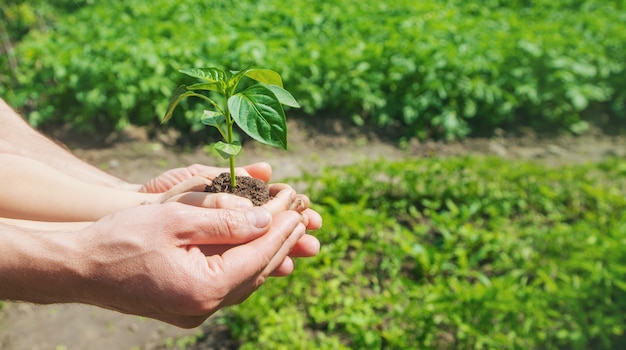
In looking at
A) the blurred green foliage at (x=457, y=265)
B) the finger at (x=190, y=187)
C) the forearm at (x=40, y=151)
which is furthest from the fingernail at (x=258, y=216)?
the blurred green foliage at (x=457, y=265)

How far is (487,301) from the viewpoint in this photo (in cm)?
287

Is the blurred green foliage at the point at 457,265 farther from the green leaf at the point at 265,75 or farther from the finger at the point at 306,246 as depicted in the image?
the green leaf at the point at 265,75

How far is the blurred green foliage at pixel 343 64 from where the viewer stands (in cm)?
534

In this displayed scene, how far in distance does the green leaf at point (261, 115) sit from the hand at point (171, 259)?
26cm

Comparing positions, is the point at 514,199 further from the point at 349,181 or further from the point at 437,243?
the point at 349,181

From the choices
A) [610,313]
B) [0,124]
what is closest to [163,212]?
[0,124]

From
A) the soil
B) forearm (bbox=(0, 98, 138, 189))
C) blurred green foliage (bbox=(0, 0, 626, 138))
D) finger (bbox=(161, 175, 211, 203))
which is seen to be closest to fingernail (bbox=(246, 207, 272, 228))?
finger (bbox=(161, 175, 211, 203))

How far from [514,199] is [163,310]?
3.25m

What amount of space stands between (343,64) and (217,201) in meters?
4.23

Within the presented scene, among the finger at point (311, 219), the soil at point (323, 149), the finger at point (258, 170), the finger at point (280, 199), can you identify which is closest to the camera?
the finger at point (280, 199)

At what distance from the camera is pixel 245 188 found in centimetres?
181

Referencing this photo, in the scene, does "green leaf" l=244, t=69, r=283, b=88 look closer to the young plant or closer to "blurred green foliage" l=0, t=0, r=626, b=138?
the young plant

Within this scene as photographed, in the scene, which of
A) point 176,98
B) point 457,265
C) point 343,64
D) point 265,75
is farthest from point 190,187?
point 343,64

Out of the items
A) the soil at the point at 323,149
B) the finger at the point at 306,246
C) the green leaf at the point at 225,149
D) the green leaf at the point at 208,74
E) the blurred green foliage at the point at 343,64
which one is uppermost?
the green leaf at the point at 208,74
